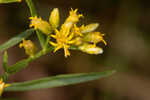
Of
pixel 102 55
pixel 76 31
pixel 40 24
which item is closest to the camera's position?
pixel 40 24

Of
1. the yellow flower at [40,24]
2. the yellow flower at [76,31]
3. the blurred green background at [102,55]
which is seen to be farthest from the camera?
the blurred green background at [102,55]

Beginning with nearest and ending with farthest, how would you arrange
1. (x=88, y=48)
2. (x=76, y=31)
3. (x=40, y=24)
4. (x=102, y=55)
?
(x=40, y=24)
(x=76, y=31)
(x=88, y=48)
(x=102, y=55)

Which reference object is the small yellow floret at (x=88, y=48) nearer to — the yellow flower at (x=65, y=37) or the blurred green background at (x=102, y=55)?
the yellow flower at (x=65, y=37)

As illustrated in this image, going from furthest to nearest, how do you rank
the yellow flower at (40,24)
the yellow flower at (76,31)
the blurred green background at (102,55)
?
the blurred green background at (102,55) → the yellow flower at (76,31) → the yellow flower at (40,24)

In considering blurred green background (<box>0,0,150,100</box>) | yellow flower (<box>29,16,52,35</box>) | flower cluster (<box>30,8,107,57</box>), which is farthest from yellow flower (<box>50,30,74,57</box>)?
blurred green background (<box>0,0,150,100</box>)

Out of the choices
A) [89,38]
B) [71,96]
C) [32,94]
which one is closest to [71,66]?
[71,96]

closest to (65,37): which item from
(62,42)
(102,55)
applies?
(62,42)

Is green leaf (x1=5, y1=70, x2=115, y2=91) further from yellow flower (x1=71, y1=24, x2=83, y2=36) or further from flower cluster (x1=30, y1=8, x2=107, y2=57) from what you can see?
yellow flower (x1=71, y1=24, x2=83, y2=36)

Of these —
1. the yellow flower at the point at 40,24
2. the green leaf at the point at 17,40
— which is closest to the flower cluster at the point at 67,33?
the yellow flower at the point at 40,24

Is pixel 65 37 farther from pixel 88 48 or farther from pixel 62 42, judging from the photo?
pixel 88 48
